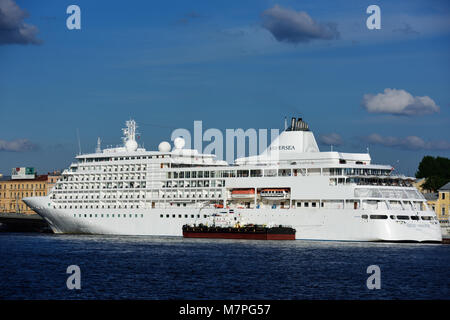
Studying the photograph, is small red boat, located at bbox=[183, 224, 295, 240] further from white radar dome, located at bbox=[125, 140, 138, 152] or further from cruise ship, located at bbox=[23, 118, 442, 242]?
white radar dome, located at bbox=[125, 140, 138, 152]

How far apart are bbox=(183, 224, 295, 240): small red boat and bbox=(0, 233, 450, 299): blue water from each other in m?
4.12

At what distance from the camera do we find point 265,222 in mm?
75125

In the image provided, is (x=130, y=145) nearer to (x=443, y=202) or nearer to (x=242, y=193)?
(x=242, y=193)

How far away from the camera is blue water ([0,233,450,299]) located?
37.5 meters

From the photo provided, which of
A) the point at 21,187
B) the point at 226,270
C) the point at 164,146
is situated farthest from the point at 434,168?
the point at 226,270

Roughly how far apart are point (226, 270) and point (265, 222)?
96.0 feet

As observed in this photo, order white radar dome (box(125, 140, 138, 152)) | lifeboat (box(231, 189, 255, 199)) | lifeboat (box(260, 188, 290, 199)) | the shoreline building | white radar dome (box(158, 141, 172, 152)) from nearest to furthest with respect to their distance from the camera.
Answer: lifeboat (box(260, 188, 290, 199)) < lifeboat (box(231, 189, 255, 199)) < white radar dome (box(158, 141, 172, 152)) < white radar dome (box(125, 140, 138, 152)) < the shoreline building

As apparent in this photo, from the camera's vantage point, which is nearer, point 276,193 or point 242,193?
point 276,193

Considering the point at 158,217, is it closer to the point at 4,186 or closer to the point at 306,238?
the point at 306,238

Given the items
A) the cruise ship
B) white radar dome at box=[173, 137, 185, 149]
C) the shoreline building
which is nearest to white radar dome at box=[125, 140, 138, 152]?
the cruise ship

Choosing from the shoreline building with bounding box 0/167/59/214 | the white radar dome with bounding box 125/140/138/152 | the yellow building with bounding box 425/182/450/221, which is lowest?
the yellow building with bounding box 425/182/450/221

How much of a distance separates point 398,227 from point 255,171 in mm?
16859

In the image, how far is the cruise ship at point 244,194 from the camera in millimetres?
69188

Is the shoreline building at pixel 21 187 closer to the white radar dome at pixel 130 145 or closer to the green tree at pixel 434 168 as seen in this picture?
the white radar dome at pixel 130 145
